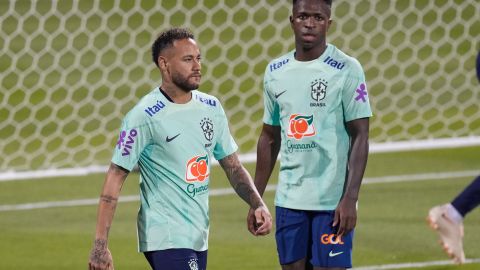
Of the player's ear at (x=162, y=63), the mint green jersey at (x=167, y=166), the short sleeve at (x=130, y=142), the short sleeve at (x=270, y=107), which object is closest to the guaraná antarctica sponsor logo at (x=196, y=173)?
the mint green jersey at (x=167, y=166)

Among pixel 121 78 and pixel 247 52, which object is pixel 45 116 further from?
pixel 247 52

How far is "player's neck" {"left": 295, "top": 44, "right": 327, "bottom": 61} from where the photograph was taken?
6.41 m

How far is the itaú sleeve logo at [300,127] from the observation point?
6.41m

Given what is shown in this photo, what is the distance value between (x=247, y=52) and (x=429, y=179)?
3777 millimetres

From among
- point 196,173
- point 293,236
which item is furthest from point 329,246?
point 196,173

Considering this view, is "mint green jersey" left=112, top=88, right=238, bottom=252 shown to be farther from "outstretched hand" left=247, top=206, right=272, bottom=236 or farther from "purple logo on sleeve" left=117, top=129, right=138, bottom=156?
"outstretched hand" left=247, top=206, right=272, bottom=236

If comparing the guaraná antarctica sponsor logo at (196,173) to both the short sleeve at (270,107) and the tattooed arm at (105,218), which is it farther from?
the short sleeve at (270,107)

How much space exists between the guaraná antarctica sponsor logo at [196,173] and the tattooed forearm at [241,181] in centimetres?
24

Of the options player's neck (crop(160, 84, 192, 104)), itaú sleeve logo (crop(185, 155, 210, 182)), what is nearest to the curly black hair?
player's neck (crop(160, 84, 192, 104))

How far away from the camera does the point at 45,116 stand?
45.3 feet

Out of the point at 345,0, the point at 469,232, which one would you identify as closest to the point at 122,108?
the point at 345,0

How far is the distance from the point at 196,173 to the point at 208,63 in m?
8.57

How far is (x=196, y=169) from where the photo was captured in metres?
5.78

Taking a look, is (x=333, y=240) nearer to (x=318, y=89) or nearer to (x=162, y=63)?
(x=318, y=89)
